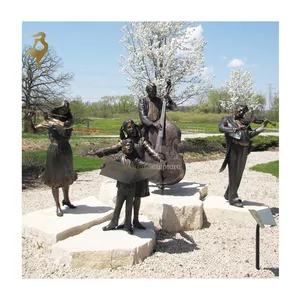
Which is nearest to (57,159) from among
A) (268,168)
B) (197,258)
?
(197,258)

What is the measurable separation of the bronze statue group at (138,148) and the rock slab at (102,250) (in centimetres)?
28

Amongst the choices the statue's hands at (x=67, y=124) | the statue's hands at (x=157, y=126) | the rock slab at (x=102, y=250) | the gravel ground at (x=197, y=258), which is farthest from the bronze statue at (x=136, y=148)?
the statue's hands at (x=157, y=126)

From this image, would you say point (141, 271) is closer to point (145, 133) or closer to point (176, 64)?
point (145, 133)

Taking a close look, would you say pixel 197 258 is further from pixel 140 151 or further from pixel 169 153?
pixel 169 153

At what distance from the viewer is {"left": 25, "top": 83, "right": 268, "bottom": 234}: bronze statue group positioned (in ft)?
15.2

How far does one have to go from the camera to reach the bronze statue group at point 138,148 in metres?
4.63

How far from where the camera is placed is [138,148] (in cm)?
464

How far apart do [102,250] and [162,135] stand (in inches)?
113

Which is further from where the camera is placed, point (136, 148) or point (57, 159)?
point (57, 159)

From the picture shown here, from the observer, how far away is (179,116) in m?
28.2

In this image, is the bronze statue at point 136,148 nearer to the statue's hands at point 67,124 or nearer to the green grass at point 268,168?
the statue's hands at point 67,124

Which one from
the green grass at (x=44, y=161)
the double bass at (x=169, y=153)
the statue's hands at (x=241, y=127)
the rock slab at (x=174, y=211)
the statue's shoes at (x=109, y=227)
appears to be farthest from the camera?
the green grass at (x=44, y=161)

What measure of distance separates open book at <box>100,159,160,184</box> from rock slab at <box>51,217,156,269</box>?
77 cm

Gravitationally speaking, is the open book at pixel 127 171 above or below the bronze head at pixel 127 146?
below
